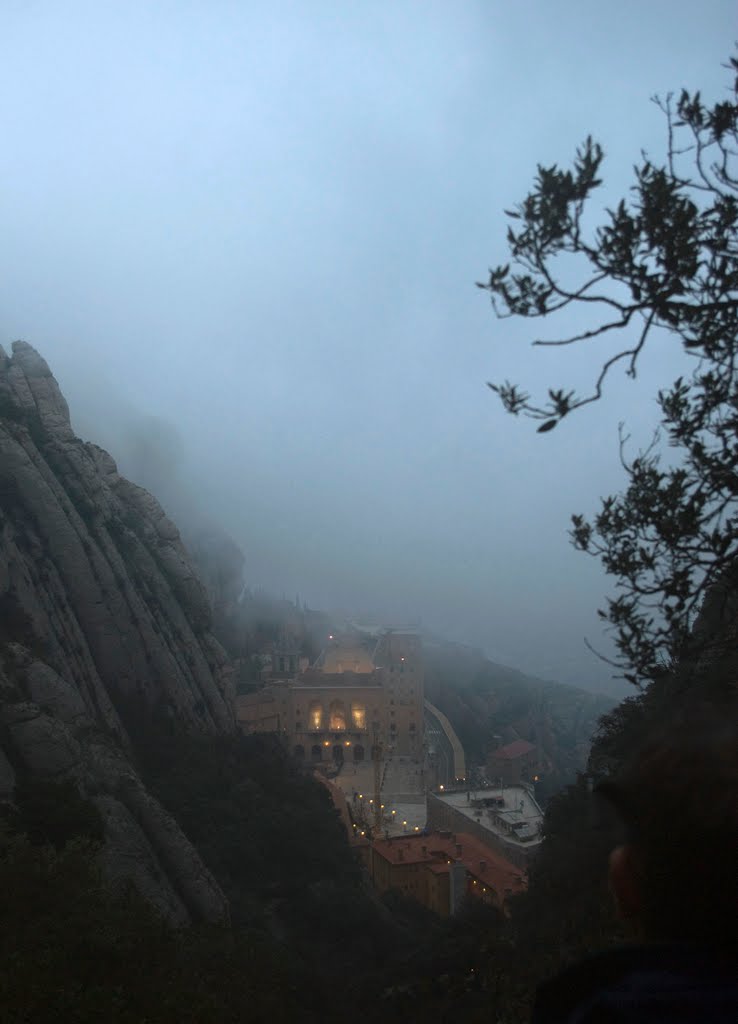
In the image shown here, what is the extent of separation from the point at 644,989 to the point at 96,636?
1479 inches

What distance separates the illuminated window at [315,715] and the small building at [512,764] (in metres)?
19.6

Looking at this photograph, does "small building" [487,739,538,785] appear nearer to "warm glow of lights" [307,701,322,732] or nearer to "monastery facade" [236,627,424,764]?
"monastery facade" [236,627,424,764]

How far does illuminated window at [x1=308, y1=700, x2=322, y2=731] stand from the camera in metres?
72.9

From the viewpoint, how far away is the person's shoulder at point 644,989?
5.45 feet

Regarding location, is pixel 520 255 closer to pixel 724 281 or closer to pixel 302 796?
pixel 724 281

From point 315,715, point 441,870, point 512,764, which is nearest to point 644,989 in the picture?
point 441,870

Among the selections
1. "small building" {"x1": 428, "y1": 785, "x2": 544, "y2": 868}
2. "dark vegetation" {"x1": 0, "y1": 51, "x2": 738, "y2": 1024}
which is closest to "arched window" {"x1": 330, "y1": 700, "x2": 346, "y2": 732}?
"small building" {"x1": 428, "y1": 785, "x2": 544, "y2": 868}

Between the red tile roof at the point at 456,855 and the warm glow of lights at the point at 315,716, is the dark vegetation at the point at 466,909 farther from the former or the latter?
the warm glow of lights at the point at 315,716

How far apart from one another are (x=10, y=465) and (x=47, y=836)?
74.6ft

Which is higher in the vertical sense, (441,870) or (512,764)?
(512,764)

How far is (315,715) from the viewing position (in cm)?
7325

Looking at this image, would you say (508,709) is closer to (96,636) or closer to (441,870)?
(441,870)

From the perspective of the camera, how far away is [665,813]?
1926mm

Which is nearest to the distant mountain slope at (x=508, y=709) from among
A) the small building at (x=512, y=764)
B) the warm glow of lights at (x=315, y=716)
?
the small building at (x=512, y=764)
